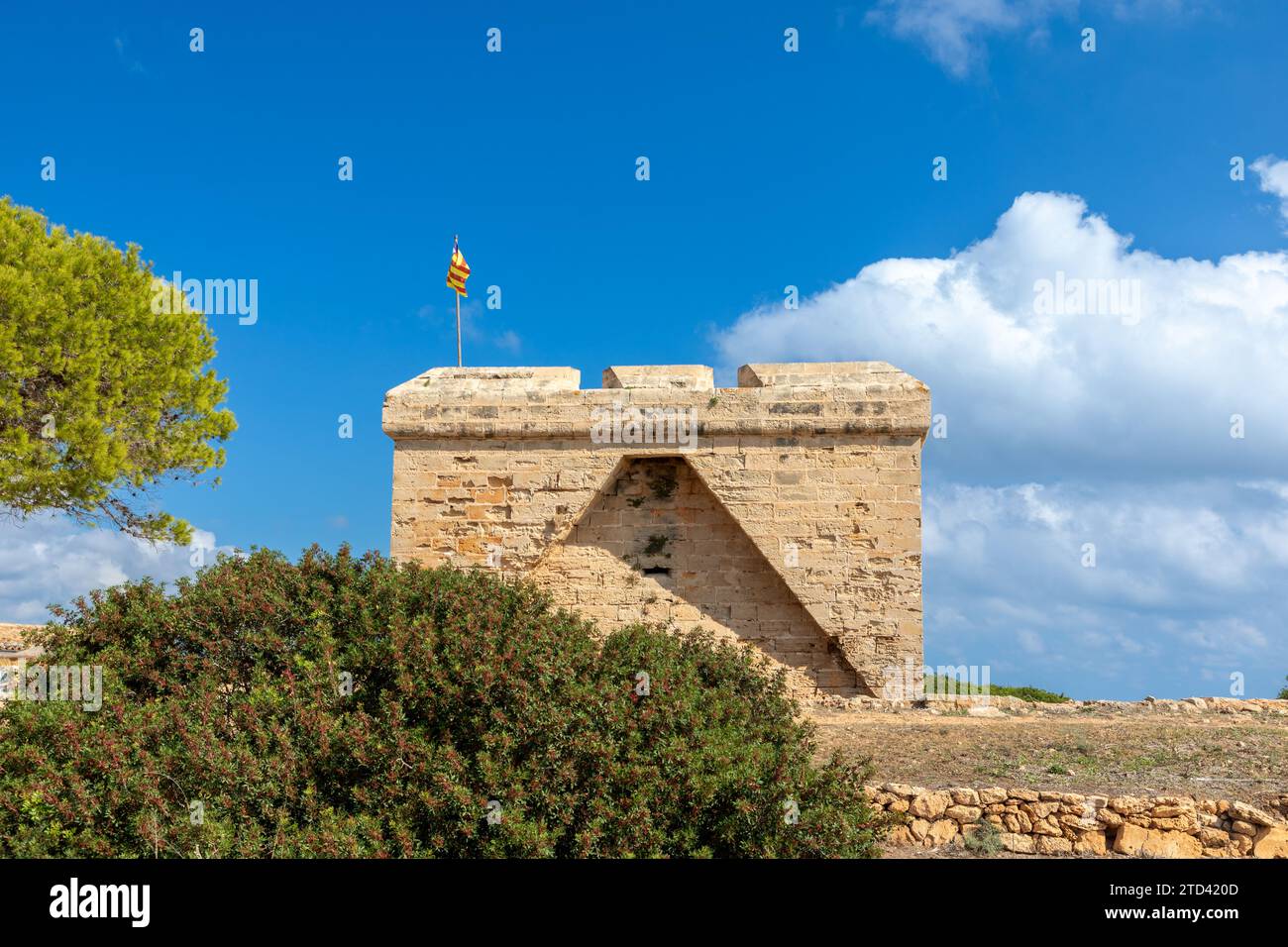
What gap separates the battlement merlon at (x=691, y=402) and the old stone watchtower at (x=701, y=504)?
3cm

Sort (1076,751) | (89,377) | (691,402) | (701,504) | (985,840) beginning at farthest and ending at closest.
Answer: (89,377), (701,504), (691,402), (1076,751), (985,840)

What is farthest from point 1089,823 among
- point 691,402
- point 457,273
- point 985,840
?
point 457,273

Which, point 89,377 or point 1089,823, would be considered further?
point 89,377

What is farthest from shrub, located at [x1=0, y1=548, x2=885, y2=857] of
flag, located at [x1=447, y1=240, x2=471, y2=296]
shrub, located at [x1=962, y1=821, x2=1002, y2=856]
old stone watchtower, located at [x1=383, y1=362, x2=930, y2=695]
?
flag, located at [x1=447, y1=240, x2=471, y2=296]

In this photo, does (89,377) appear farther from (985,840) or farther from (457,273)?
(985,840)

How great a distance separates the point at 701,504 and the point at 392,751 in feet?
26.3

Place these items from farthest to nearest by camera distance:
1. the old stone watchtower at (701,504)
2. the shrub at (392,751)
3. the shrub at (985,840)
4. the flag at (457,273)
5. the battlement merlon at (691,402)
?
the flag at (457,273)
the battlement merlon at (691,402)
the old stone watchtower at (701,504)
the shrub at (985,840)
the shrub at (392,751)

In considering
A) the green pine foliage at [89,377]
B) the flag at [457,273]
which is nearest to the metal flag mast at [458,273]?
the flag at [457,273]

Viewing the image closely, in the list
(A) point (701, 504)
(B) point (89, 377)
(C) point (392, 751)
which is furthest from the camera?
(B) point (89, 377)

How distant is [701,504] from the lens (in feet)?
44.9

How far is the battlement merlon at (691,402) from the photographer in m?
13.4

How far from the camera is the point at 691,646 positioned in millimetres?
9359

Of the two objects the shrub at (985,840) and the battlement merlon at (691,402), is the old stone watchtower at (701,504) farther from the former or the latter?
the shrub at (985,840)
